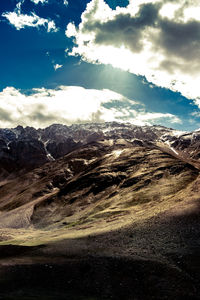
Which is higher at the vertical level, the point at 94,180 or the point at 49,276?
the point at 94,180

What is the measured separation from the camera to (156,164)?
12788cm

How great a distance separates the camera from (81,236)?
187 feet

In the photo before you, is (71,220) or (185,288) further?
(71,220)

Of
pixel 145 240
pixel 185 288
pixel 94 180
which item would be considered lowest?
pixel 185 288

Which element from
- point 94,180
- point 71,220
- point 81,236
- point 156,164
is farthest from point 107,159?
point 81,236

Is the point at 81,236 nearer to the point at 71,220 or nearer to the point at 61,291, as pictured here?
the point at 61,291

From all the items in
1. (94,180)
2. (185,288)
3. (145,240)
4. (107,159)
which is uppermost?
(107,159)

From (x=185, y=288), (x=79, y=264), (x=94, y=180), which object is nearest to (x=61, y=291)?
(x=79, y=264)

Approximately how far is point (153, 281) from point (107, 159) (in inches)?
5281

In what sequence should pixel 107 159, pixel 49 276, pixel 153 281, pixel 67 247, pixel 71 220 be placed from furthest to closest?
1. pixel 107 159
2. pixel 71 220
3. pixel 67 247
4. pixel 49 276
5. pixel 153 281

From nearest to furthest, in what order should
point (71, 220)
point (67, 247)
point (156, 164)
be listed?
point (67, 247)
point (71, 220)
point (156, 164)

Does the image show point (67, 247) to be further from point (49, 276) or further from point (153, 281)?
→ point (153, 281)

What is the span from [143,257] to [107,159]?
126 meters

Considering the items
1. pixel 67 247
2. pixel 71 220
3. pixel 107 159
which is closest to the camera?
pixel 67 247
